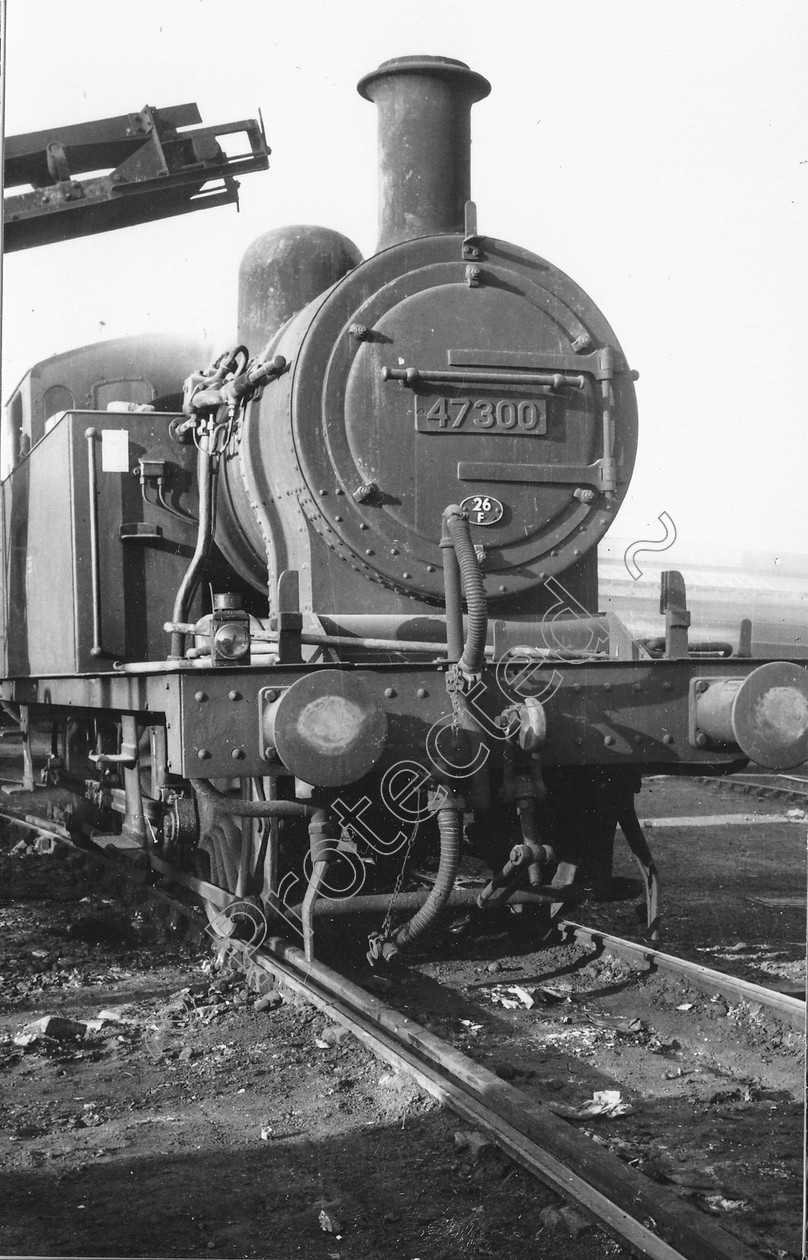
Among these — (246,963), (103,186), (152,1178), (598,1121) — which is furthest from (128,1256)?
(103,186)

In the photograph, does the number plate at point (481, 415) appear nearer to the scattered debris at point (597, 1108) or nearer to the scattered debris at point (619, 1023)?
the scattered debris at point (619, 1023)

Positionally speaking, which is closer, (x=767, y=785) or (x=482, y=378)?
(x=482, y=378)

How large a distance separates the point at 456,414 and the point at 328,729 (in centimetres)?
150

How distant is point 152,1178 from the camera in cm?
281

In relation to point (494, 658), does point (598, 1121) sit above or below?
below

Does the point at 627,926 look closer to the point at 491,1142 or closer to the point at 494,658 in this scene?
the point at 494,658

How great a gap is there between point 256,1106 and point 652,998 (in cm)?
167

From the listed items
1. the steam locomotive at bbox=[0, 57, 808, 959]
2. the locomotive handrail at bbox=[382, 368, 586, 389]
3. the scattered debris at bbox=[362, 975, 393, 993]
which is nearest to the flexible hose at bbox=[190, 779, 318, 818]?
the steam locomotive at bbox=[0, 57, 808, 959]

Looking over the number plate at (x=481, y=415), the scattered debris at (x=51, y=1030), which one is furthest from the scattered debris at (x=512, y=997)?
the number plate at (x=481, y=415)

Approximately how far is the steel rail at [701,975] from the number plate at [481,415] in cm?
203

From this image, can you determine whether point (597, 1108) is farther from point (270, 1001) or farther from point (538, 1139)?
point (270, 1001)

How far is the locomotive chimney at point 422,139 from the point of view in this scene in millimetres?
4945

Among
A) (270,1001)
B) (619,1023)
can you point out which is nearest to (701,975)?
(619,1023)

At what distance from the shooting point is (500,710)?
426cm
